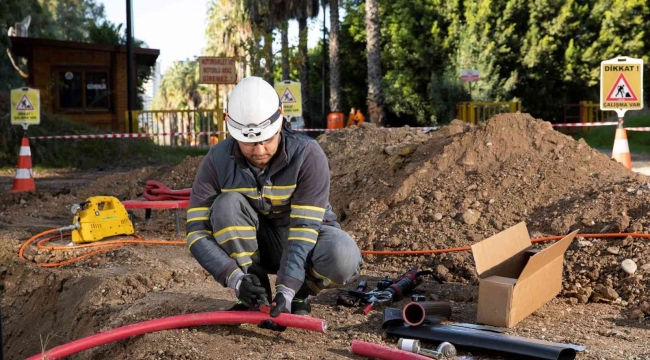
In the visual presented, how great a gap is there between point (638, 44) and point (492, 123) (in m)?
24.2

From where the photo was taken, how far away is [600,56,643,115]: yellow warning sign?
412 inches

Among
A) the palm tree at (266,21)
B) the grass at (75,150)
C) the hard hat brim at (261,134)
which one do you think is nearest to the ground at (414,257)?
the hard hat brim at (261,134)

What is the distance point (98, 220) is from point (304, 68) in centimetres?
2695

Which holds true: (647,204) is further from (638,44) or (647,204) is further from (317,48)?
(317,48)

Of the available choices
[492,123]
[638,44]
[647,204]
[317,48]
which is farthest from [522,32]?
[647,204]

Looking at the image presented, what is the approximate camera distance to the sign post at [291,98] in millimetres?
14562

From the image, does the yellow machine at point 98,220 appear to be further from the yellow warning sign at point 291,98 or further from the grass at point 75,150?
the grass at point 75,150

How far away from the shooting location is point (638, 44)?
29.9m

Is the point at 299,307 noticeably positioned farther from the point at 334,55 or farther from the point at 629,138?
the point at 334,55

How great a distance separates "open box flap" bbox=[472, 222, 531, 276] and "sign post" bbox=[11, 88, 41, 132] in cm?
1048

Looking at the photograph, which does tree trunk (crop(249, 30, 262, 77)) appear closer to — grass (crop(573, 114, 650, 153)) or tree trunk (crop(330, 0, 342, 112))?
tree trunk (crop(330, 0, 342, 112))

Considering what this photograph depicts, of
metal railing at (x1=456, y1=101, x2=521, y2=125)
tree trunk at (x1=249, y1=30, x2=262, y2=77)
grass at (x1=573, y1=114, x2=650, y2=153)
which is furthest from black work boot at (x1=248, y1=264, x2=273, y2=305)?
tree trunk at (x1=249, y1=30, x2=262, y2=77)

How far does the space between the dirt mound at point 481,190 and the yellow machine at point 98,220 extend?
2240 mm

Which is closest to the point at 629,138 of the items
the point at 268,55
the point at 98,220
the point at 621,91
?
the point at 621,91
